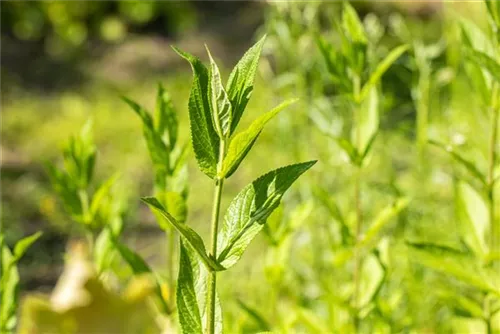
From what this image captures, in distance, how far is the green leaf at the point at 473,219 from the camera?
0.94m

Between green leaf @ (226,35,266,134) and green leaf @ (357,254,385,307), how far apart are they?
17.1 inches

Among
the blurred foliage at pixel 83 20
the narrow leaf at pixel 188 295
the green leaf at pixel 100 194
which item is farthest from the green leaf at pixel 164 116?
the blurred foliage at pixel 83 20

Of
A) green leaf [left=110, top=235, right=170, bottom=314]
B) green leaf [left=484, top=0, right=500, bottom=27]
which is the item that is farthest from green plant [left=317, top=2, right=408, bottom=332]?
green leaf [left=110, top=235, right=170, bottom=314]

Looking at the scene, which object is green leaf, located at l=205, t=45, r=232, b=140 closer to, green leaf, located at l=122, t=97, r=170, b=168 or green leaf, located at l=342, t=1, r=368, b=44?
green leaf, located at l=122, t=97, r=170, b=168

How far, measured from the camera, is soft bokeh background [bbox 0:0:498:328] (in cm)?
168

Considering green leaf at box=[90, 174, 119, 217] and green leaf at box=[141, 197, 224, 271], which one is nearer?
green leaf at box=[141, 197, 224, 271]

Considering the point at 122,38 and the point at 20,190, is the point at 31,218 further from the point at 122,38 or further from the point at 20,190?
the point at 122,38

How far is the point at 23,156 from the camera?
13.1ft

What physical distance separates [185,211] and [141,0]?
18.7ft

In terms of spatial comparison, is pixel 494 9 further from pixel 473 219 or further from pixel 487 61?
pixel 473 219

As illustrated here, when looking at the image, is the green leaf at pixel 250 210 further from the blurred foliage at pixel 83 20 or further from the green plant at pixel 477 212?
the blurred foliage at pixel 83 20

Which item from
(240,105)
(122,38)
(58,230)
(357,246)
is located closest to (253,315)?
Answer: (357,246)

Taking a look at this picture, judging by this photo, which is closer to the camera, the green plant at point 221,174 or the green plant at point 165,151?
the green plant at point 221,174

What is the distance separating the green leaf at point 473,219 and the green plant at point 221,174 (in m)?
0.41
